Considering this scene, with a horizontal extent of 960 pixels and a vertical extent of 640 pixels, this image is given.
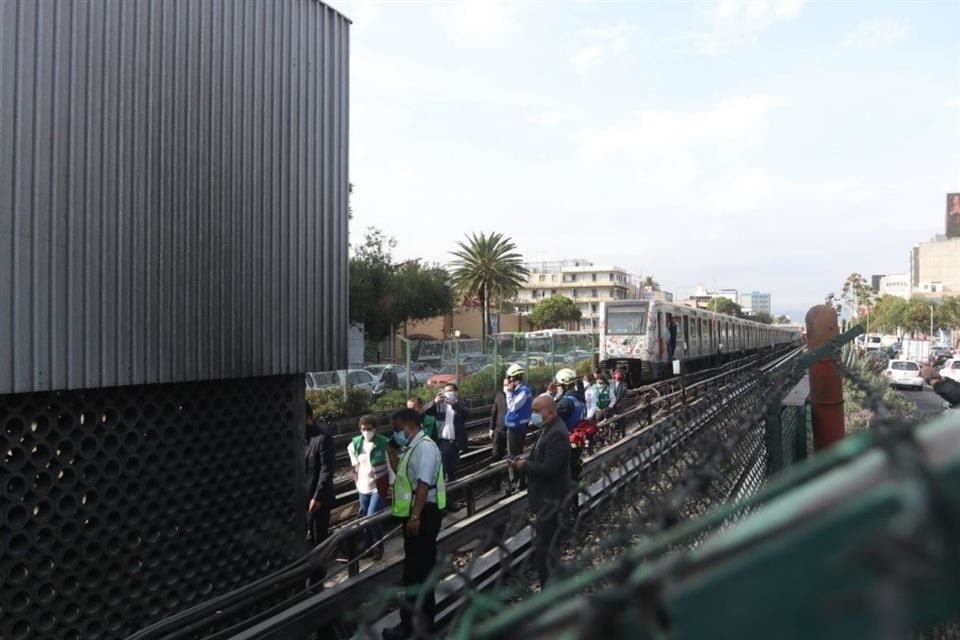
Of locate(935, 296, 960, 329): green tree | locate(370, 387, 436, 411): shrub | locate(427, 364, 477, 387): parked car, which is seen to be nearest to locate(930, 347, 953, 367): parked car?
locate(427, 364, 477, 387): parked car

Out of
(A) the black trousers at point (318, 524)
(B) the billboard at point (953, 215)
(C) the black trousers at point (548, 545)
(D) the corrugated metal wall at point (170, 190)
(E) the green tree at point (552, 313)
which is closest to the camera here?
(C) the black trousers at point (548, 545)

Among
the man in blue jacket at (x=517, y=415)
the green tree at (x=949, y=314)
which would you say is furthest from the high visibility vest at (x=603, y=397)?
the green tree at (x=949, y=314)

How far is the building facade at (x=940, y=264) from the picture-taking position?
137375mm

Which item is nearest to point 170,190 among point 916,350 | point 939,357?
point 939,357

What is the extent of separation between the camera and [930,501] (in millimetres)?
850

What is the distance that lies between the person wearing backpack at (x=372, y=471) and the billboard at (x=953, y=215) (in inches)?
6019

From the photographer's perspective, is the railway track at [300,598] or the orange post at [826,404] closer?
the orange post at [826,404]

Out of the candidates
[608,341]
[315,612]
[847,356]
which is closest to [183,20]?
[315,612]

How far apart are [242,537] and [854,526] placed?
20.5ft

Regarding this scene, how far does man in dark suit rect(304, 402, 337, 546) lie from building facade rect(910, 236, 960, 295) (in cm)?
15012

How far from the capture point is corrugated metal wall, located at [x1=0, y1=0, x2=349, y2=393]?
4.87 meters

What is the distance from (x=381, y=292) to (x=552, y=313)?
41.3 metres

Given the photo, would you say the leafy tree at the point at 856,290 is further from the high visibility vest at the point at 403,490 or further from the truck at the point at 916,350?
the high visibility vest at the point at 403,490

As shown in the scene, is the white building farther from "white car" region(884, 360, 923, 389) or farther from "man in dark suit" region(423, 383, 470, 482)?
"man in dark suit" region(423, 383, 470, 482)
